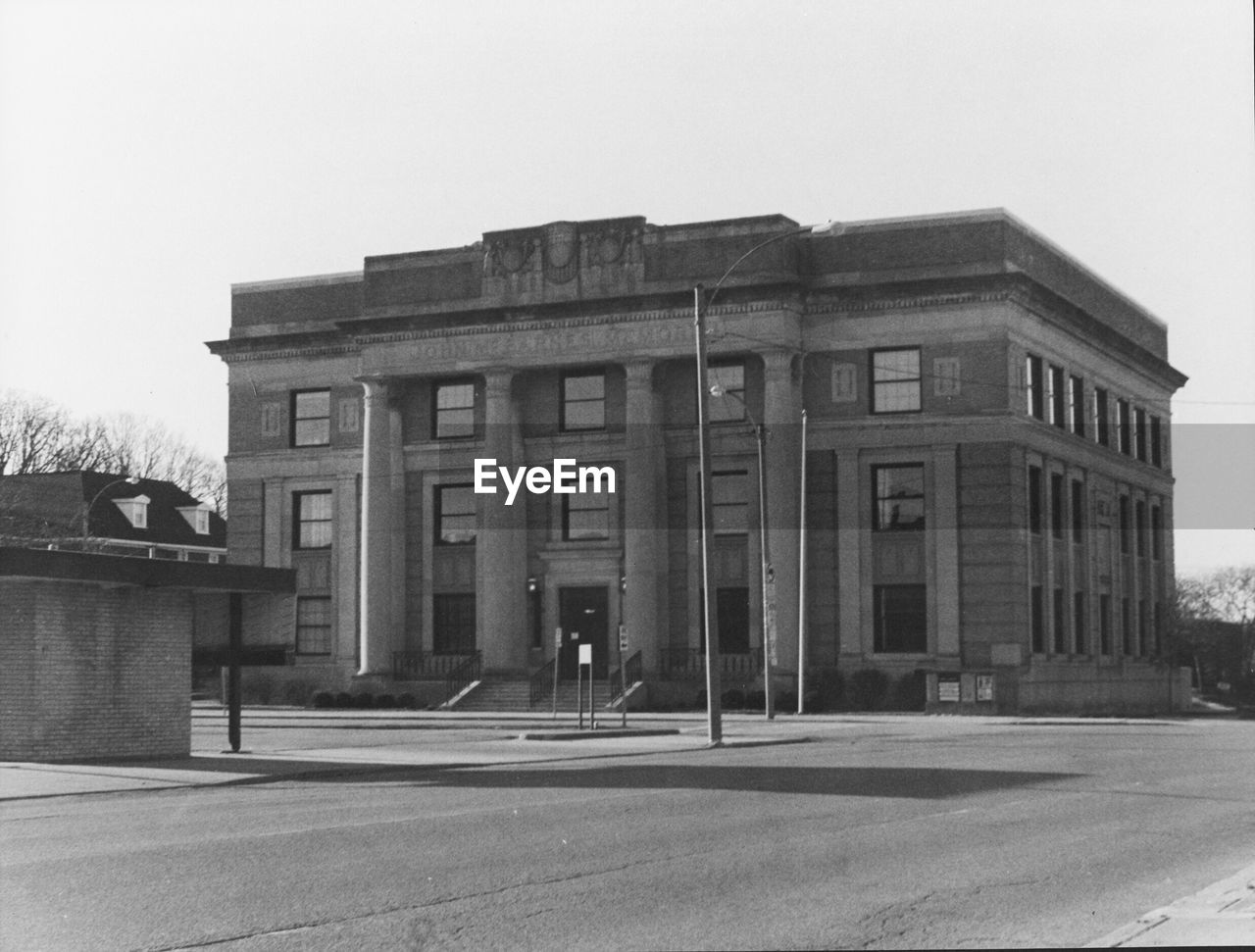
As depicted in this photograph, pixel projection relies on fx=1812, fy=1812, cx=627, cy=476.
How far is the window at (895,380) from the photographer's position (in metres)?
53.5

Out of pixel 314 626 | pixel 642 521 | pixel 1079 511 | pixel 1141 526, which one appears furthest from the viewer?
pixel 1141 526

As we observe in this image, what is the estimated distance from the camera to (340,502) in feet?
200

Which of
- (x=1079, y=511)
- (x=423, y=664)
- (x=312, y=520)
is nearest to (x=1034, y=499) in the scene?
(x=1079, y=511)

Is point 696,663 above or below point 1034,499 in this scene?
below

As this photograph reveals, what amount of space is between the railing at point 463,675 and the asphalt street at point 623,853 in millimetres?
28966

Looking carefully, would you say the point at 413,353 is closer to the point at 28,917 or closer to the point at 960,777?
the point at 960,777

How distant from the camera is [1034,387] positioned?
54656 mm

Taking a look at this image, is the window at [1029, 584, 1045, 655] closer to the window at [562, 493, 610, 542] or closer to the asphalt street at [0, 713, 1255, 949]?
the window at [562, 493, 610, 542]

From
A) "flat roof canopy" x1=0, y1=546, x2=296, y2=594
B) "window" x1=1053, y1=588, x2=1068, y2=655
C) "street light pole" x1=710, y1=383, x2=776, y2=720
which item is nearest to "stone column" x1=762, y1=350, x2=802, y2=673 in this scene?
"street light pole" x1=710, y1=383, x2=776, y2=720

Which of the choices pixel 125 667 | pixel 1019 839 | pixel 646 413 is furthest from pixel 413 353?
pixel 1019 839

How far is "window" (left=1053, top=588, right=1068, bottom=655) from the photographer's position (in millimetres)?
56625

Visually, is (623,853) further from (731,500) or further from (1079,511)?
(1079,511)

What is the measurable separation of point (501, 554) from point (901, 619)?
12407mm

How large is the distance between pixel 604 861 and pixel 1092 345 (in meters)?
49.0
